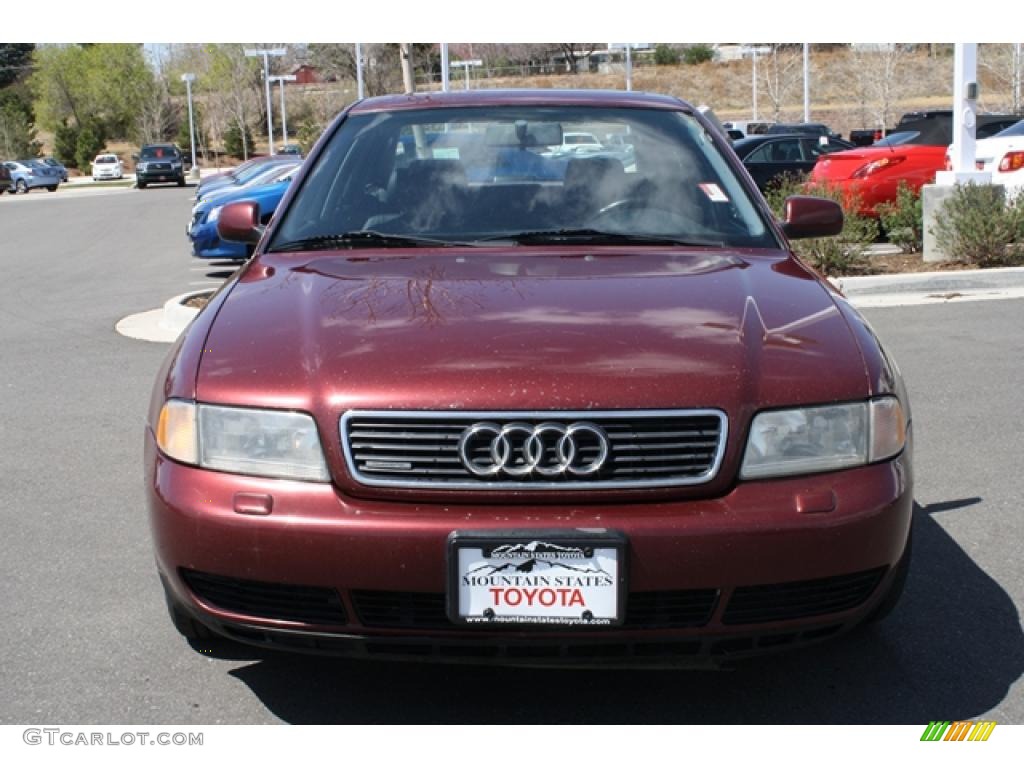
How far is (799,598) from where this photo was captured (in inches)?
120

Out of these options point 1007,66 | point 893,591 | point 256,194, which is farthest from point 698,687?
point 1007,66

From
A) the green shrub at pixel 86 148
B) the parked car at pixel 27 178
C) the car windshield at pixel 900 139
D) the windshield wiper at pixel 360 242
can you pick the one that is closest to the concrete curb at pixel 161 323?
the windshield wiper at pixel 360 242

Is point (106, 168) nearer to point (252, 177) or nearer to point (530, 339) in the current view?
point (252, 177)

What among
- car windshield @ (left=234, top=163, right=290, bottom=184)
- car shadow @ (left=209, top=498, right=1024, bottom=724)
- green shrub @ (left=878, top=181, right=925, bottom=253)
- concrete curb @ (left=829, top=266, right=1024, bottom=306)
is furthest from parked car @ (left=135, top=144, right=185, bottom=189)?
car shadow @ (left=209, top=498, right=1024, bottom=724)

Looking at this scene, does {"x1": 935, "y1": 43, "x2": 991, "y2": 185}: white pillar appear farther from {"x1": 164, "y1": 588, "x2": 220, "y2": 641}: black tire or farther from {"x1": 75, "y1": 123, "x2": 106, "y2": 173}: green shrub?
{"x1": 75, "y1": 123, "x2": 106, "y2": 173}: green shrub

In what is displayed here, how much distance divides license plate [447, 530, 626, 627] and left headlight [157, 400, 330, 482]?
41 cm

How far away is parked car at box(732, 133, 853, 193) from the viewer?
2070cm

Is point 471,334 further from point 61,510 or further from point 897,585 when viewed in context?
point 61,510

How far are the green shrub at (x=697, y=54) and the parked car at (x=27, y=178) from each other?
4709 cm

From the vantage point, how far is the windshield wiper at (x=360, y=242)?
13.4ft

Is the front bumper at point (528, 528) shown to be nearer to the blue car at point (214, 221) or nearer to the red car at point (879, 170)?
the blue car at point (214, 221)

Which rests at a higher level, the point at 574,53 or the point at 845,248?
the point at 574,53
